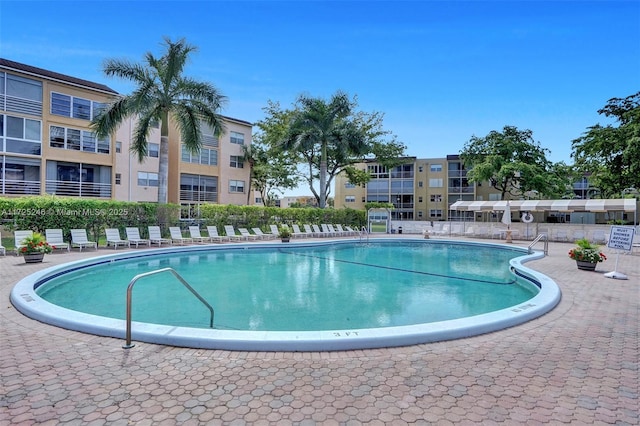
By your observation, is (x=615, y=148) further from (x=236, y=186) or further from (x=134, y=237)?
(x=236, y=186)

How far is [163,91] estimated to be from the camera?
18.8m

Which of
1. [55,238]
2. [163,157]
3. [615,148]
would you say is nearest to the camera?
[55,238]

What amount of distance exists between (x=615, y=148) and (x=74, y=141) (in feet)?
118

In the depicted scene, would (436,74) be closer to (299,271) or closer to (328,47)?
(328,47)

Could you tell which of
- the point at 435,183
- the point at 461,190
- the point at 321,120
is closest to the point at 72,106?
the point at 321,120

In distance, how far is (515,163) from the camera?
34750mm

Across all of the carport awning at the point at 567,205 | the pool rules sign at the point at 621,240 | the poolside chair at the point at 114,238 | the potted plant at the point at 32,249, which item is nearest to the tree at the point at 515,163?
the carport awning at the point at 567,205

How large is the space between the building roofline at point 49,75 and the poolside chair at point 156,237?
14.5 m

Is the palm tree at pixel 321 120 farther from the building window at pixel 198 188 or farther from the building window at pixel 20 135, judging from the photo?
the building window at pixel 20 135

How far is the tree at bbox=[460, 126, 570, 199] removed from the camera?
34.9 m

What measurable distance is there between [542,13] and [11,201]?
20.4 meters

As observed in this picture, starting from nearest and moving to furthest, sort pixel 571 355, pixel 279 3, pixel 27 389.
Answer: pixel 27 389 < pixel 571 355 < pixel 279 3

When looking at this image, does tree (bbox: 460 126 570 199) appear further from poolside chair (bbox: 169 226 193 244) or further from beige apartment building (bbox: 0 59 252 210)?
poolside chair (bbox: 169 226 193 244)

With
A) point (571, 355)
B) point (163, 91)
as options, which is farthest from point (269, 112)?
point (571, 355)
